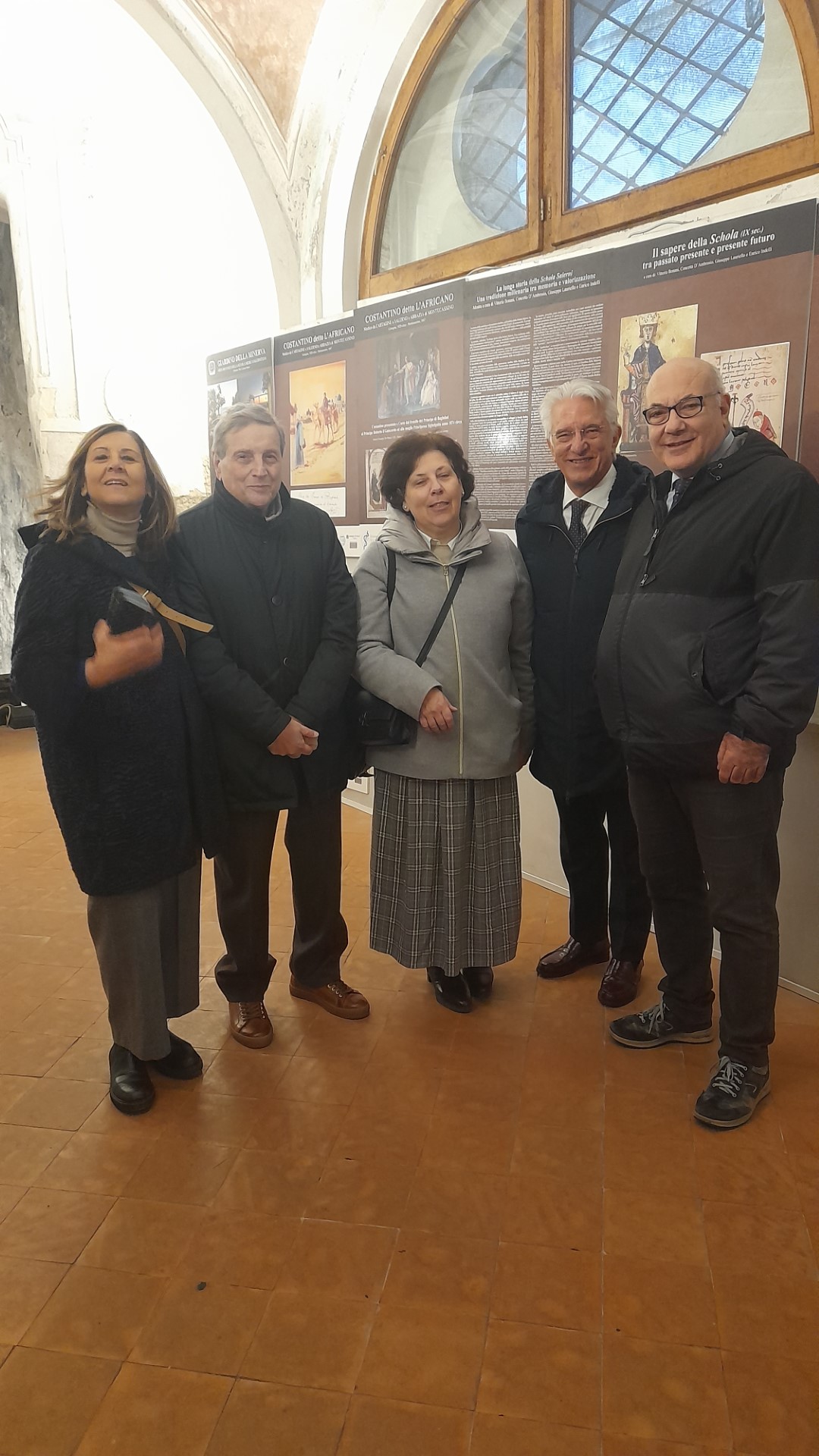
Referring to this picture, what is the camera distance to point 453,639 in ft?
9.20

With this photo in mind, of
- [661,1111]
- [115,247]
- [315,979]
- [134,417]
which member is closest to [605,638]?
[661,1111]

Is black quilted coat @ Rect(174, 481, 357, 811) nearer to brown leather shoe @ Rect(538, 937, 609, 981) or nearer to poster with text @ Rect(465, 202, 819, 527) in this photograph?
brown leather shoe @ Rect(538, 937, 609, 981)

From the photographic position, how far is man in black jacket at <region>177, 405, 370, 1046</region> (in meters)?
2.63

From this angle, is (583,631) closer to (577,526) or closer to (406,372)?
(577,526)

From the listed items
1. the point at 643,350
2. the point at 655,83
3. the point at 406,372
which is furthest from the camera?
the point at 406,372

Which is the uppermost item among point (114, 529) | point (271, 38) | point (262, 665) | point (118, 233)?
point (271, 38)

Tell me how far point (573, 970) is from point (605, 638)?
4.70 ft

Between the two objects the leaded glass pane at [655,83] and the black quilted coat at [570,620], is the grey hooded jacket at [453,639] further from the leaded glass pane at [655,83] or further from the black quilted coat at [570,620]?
the leaded glass pane at [655,83]

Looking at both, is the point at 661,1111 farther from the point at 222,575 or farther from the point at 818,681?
the point at 222,575

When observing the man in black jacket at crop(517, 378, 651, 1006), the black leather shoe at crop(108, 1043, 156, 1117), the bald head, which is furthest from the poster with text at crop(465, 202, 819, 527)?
the black leather shoe at crop(108, 1043, 156, 1117)

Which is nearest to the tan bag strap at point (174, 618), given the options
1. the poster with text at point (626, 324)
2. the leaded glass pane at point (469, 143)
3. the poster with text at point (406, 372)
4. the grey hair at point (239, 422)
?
the grey hair at point (239, 422)

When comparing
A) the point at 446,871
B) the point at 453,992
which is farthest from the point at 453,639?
the point at 453,992

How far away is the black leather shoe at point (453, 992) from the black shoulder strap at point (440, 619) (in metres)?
1.07

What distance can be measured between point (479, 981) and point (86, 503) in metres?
2.01
